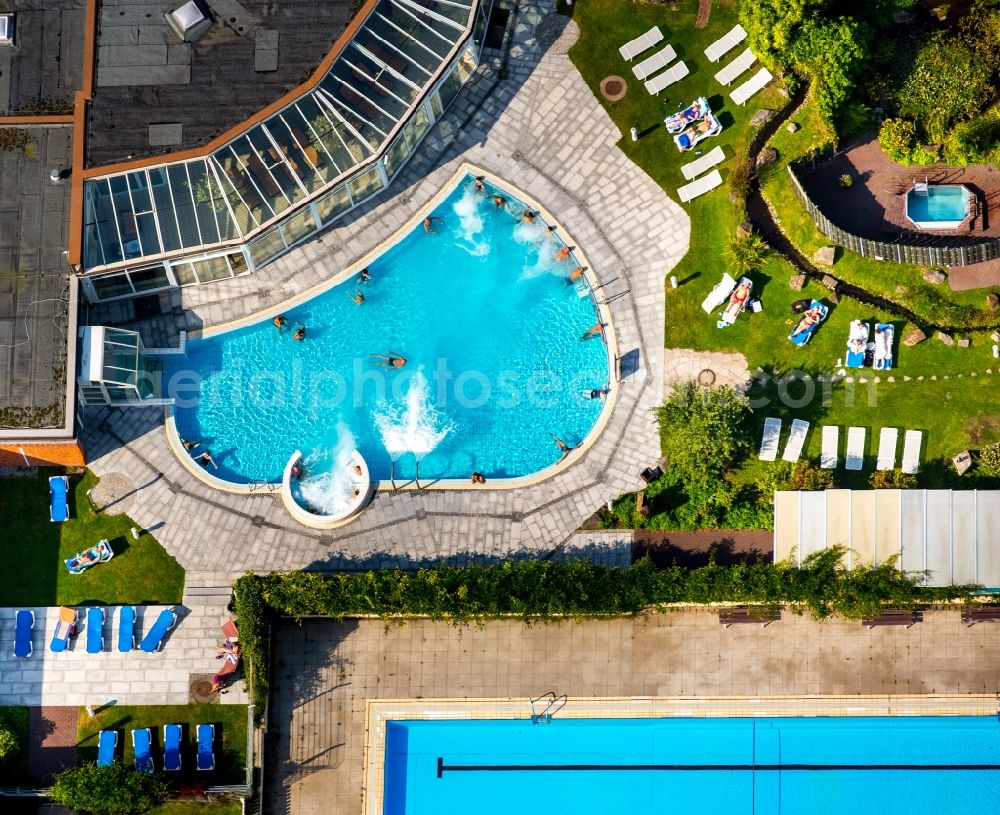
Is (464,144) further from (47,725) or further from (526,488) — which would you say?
(47,725)

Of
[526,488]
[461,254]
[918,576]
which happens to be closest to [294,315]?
[461,254]

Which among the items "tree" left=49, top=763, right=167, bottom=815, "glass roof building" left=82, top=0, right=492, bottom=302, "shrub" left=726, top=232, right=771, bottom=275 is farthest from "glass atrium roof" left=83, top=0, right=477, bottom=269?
"tree" left=49, top=763, right=167, bottom=815

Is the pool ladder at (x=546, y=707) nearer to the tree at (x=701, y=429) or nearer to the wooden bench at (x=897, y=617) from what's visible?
the tree at (x=701, y=429)

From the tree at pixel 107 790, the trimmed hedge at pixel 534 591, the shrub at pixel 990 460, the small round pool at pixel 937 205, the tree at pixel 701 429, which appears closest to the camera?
the tree at pixel 107 790

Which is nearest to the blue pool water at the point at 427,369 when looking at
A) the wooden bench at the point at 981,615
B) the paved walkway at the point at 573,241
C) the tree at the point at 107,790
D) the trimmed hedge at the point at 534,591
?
the paved walkway at the point at 573,241

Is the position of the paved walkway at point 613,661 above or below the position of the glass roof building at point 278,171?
below
